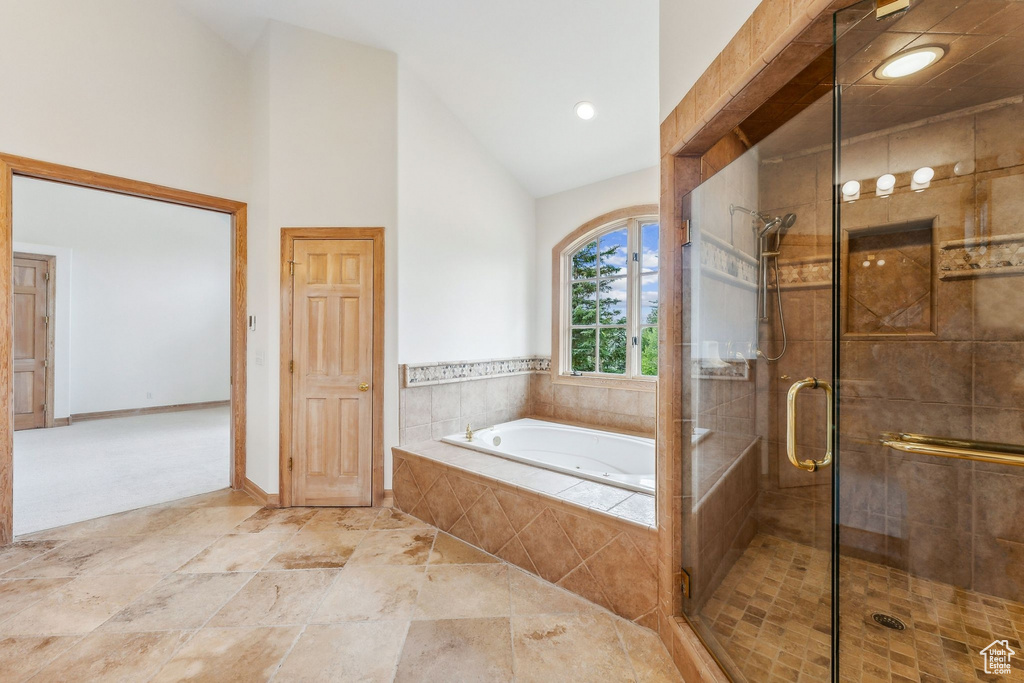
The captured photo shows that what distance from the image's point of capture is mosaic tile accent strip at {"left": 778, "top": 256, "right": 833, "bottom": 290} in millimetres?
1378

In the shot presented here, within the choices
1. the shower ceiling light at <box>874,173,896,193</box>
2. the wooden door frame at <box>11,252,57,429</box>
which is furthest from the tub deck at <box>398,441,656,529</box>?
the wooden door frame at <box>11,252,57,429</box>

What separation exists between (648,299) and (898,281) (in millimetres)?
2102

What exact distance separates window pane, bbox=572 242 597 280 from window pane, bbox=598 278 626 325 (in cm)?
17

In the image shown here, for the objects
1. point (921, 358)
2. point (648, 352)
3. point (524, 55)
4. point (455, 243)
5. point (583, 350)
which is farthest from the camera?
point (583, 350)

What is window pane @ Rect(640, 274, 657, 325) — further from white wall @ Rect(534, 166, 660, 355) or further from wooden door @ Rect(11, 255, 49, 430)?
wooden door @ Rect(11, 255, 49, 430)

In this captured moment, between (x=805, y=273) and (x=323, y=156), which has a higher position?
(x=323, y=156)

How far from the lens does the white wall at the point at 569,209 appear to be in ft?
11.6

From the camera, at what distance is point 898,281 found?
5.13ft

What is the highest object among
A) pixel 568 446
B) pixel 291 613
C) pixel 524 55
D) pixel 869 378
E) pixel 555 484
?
pixel 524 55

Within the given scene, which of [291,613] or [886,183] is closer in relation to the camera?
[886,183]

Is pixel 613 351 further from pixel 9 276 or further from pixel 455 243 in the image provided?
pixel 9 276

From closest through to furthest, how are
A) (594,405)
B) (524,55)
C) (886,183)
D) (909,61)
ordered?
(909,61), (886,183), (524,55), (594,405)

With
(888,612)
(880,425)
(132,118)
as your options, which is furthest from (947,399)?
(132,118)

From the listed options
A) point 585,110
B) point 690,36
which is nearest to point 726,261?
point 690,36
